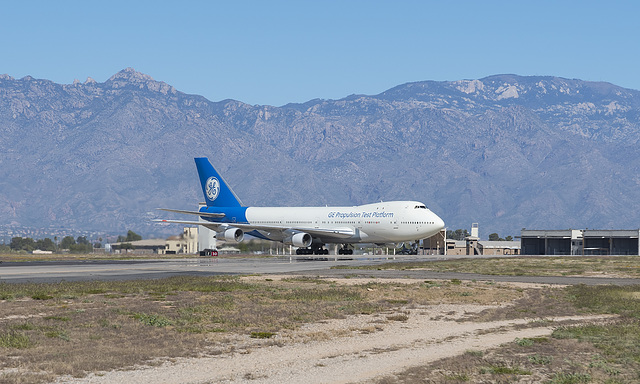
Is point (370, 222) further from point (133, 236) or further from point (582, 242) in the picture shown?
point (582, 242)

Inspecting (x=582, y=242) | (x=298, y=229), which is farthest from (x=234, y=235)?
(x=582, y=242)

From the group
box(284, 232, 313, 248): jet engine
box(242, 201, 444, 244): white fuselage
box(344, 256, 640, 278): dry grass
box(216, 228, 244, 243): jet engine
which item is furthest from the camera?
box(216, 228, 244, 243): jet engine

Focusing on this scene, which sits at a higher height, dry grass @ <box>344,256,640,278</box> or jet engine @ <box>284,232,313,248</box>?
jet engine @ <box>284,232,313,248</box>

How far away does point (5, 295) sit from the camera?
96.2 ft

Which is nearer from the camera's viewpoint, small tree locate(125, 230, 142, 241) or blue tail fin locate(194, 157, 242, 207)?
blue tail fin locate(194, 157, 242, 207)

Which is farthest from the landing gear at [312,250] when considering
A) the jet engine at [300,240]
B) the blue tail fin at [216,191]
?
the blue tail fin at [216,191]

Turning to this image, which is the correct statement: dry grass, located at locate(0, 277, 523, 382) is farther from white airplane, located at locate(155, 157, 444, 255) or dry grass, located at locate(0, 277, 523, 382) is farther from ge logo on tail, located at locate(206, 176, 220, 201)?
ge logo on tail, located at locate(206, 176, 220, 201)

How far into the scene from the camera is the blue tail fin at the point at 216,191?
96.8m

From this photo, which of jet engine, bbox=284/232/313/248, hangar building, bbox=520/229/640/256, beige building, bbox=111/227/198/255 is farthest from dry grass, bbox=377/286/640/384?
hangar building, bbox=520/229/640/256

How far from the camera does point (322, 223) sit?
85.5 m

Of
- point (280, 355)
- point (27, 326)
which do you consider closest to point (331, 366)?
point (280, 355)

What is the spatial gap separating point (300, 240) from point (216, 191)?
18848 mm

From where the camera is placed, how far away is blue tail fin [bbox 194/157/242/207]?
96750mm

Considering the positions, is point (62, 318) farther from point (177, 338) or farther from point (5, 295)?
point (5, 295)
